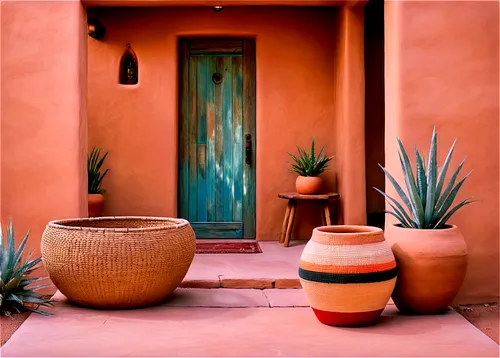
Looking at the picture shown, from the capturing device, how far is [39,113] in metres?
4.51

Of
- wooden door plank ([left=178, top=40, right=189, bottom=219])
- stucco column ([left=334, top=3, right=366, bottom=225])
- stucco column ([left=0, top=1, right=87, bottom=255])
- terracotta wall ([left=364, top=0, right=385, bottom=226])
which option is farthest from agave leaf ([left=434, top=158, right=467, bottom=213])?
wooden door plank ([left=178, top=40, right=189, bottom=219])

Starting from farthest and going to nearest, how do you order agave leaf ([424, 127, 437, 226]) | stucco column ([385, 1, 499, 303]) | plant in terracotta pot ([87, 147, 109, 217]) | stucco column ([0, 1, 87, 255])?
1. plant in terracotta pot ([87, 147, 109, 217])
2. stucco column ([0, 1, 87, 255])
3. stucco column ([385, 1, 499, 303])
4. agave leaf ([424, 127, 437, 226])

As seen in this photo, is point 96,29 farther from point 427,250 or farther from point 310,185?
point 427,250

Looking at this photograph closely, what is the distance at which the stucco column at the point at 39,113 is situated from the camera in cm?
449

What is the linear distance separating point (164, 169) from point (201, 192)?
0.49m

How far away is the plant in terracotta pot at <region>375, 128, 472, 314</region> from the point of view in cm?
348

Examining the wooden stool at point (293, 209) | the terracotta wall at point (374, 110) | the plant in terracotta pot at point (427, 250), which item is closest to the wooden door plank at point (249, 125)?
the wooden stool at point (293, 209)

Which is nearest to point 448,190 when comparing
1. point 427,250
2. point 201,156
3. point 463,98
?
point 427,250

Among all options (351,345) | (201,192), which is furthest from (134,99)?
(351,345)

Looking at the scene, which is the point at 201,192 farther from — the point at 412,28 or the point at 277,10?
the point at 412,28

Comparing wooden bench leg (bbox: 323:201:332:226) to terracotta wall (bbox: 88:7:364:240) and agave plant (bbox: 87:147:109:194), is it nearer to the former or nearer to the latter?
terracotta wall (bbox: 88:7:364:240)

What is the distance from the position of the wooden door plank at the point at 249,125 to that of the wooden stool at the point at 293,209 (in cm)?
56

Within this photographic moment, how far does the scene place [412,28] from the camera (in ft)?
13.4

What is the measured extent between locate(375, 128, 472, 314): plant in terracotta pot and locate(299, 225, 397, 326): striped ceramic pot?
21cm
